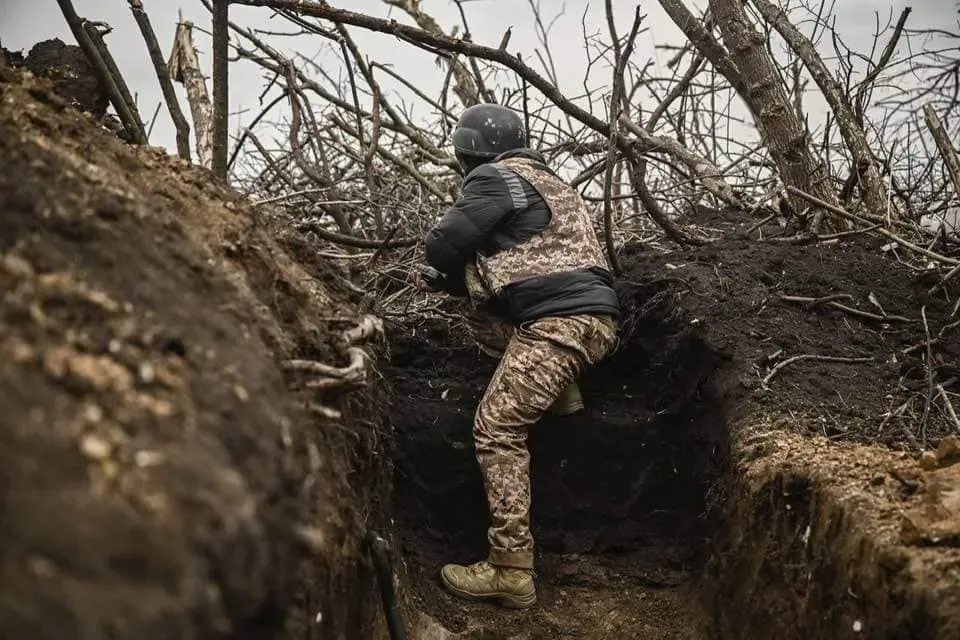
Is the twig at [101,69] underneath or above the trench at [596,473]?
above

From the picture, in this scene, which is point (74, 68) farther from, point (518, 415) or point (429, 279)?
point (518, 415)

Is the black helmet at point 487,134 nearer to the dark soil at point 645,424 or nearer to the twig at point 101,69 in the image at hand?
the dark soil at point 645,424

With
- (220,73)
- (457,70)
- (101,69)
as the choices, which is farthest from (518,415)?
(457,70)

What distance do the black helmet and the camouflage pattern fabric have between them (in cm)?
21

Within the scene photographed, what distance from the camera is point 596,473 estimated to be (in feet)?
15.2

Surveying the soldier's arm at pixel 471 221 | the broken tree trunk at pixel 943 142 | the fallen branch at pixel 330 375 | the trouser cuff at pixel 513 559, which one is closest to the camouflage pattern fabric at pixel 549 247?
the soldier's arm at pixel 471 221

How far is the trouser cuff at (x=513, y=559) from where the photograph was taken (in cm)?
411

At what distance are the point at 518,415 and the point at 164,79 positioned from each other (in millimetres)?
2390

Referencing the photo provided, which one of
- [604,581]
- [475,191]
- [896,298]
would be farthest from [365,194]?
[896,298]

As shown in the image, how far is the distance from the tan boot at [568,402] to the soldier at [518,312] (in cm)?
20

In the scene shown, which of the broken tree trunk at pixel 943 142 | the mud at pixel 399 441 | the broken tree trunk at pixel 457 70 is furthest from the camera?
the broken tree trunk at pixel 457 70

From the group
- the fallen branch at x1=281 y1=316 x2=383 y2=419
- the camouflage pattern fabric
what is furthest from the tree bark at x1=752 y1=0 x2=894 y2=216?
the fallen branch at x1=281 y1=316 x2=383 y2=419

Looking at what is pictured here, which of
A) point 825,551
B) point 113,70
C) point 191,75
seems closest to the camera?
point 825,551

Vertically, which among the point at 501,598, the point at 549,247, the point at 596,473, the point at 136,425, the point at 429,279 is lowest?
the point at 501,598
